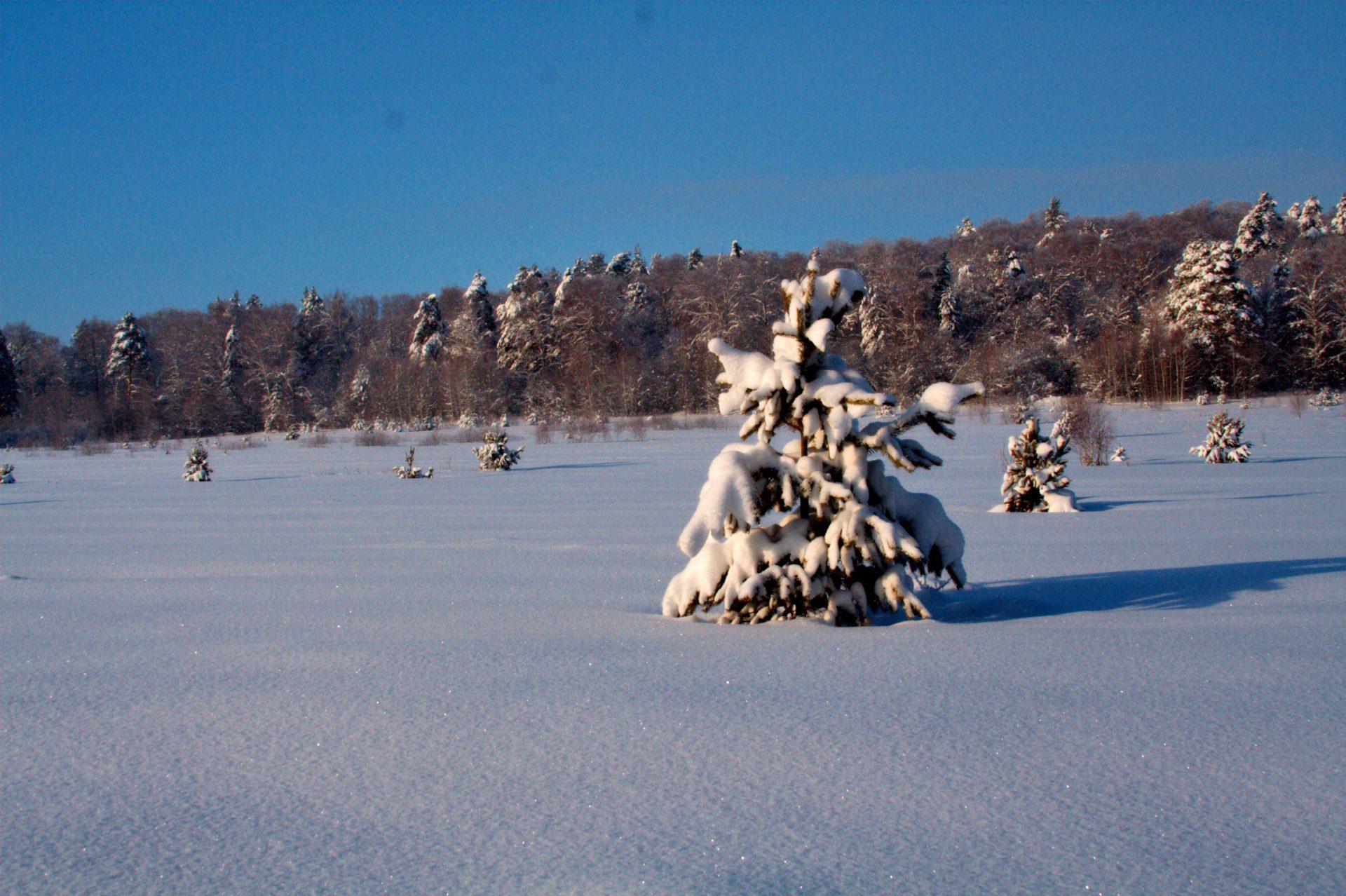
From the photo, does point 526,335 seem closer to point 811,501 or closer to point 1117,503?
point 1117,503

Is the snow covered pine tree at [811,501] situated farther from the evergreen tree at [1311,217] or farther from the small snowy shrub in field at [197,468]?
the evergreen tree at [1311,217]

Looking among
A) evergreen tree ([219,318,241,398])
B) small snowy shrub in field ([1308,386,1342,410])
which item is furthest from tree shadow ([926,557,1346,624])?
evergreen tree ([219,318,241,398])

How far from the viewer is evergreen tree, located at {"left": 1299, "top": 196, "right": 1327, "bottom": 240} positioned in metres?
75.9

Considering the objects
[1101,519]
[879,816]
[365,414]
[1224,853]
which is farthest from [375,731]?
[365,414]

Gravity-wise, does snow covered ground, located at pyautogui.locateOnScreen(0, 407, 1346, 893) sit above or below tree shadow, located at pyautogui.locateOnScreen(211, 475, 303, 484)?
above

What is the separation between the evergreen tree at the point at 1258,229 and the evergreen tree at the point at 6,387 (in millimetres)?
75059

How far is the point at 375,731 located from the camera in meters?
2.96

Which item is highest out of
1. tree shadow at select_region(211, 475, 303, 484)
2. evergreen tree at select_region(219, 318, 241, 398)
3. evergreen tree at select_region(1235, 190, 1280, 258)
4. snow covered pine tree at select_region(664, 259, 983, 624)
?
evergreen tree at select_region(1235, 190, 1280, 258)

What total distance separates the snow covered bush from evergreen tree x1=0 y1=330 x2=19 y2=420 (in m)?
59.0

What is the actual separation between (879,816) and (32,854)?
2.01 metres

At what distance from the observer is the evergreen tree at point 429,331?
63.7 meters

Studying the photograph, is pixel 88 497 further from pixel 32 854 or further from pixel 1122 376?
pixel 1122 376

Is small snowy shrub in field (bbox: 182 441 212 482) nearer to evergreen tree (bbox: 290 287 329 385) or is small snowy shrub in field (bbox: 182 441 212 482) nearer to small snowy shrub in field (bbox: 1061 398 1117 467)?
small snowy shrub in field (bbox: 1061 398 1117 467)

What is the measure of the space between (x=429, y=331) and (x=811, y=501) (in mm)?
63763
